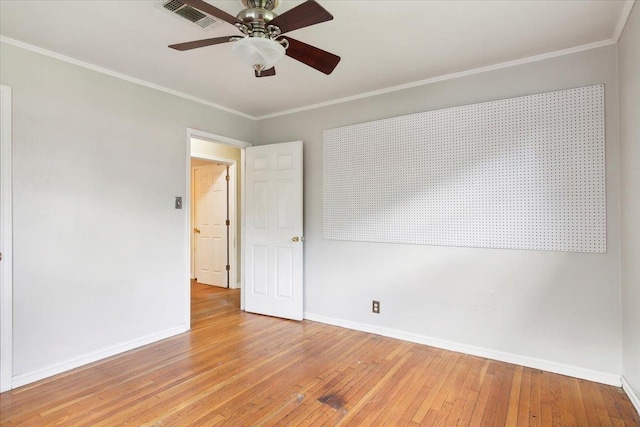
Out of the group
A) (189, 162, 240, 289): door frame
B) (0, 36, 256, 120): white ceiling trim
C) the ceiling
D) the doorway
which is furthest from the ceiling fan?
the doorway

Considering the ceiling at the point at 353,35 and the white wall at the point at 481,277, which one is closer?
the ceiling at the point at 353,35

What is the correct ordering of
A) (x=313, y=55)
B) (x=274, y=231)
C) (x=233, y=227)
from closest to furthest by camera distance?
(x=313, y=55) → (x=274, y=231) → (x=233, y=227)

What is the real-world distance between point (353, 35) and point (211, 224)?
4.24m

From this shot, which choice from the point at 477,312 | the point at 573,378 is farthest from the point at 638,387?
the point at 477,312

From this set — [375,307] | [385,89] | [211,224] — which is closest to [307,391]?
[375,307]

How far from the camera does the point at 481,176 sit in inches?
111

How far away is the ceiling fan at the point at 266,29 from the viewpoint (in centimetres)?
156

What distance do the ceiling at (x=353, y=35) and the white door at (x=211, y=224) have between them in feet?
8.70

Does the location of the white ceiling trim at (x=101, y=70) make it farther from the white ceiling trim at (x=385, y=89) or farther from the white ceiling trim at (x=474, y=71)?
the white ceiling trim at (x=474, y=71)

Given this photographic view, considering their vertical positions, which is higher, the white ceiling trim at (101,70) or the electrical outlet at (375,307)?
the white ceiling trim at (101,70)

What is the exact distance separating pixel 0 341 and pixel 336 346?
2.45 m

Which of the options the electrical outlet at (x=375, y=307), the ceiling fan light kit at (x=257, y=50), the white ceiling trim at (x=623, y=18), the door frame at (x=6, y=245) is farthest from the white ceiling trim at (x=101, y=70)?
the white ceiling trim at (x=623, y=18)

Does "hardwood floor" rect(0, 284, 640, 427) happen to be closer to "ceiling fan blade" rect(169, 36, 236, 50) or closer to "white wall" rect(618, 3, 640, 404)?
"white wall" rect(618, 3, 640, 404)

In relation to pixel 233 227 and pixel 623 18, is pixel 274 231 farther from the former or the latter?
pixel 623 18
